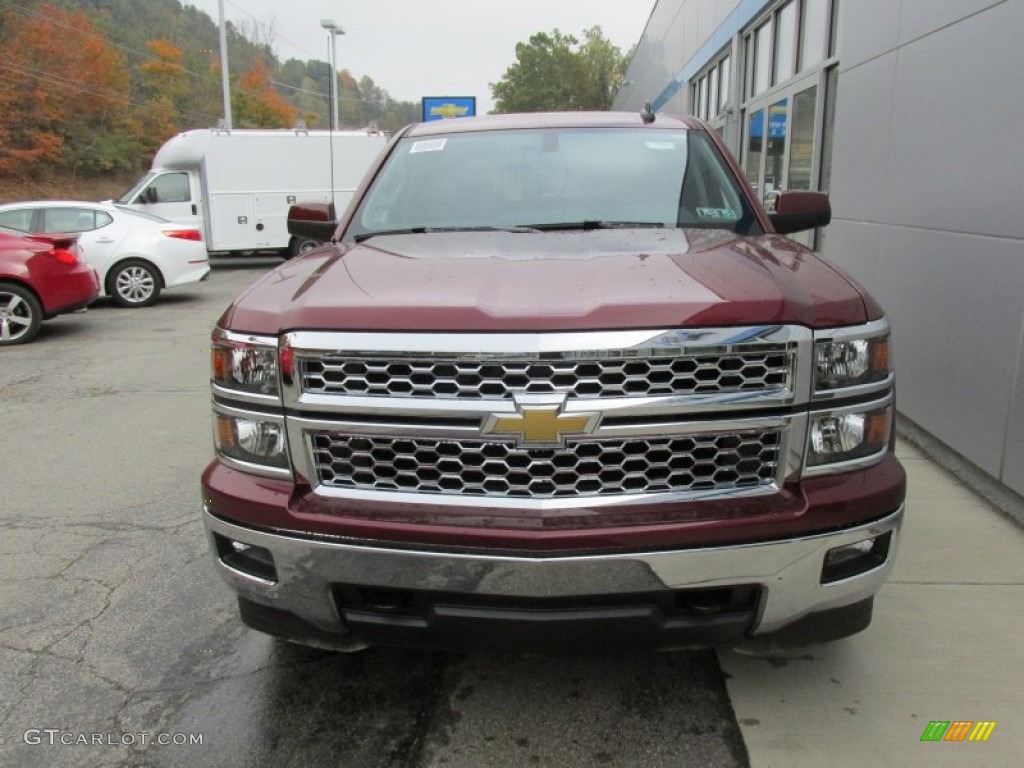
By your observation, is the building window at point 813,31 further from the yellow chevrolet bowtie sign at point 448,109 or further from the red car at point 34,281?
the yellow chevrolet bowtie sign at point 448,109

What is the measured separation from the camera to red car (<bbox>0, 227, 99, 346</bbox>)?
931 centimetres

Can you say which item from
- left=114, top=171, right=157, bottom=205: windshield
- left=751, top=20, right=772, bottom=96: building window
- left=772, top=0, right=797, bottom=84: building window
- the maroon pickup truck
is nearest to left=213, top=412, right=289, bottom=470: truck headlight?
the maroon pickup truck

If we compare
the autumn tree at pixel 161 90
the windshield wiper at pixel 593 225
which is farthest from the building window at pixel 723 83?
the autumn tree at pixel 161 90

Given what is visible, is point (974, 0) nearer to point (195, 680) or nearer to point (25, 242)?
point (195, 680)

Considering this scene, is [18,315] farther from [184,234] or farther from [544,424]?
[544,424]

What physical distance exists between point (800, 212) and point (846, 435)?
5.84 feet

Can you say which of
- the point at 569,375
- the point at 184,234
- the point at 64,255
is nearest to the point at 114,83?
the point at 184,234

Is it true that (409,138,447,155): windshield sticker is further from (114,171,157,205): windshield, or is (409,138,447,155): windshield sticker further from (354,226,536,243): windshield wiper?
(114,171,157,205): windshield

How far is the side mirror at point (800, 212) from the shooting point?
12.1ft

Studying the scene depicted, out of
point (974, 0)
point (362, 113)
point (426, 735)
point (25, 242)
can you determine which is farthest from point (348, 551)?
point (362, 113)

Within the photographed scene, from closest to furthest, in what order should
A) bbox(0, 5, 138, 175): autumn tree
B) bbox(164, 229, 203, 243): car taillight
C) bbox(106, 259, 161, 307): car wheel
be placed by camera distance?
bbox(106, 259, 161, 307): car wheel, bbox(164, 229, 203, 243): car taillight, bbox(0, 5, 138, 175): autumn tree

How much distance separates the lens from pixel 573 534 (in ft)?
6.91

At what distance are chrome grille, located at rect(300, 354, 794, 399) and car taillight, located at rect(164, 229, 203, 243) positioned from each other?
11.8m

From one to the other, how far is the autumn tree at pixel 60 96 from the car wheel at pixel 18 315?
39.8 m
